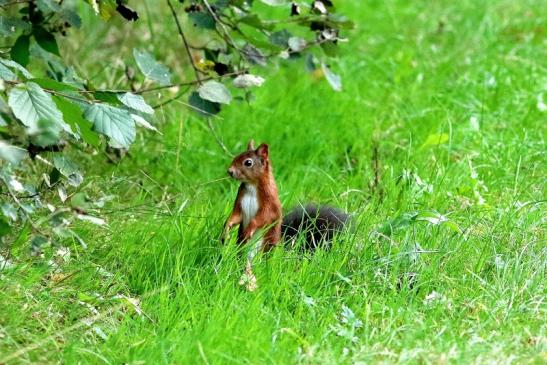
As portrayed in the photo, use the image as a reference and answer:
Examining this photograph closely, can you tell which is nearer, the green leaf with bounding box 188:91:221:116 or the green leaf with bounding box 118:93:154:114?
the green leaf with bounding box 118:93:154:114

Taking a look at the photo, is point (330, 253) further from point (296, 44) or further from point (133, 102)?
point (296, 44)

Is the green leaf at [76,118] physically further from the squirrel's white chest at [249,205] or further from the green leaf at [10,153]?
the squirrel's white chest at [249,205]

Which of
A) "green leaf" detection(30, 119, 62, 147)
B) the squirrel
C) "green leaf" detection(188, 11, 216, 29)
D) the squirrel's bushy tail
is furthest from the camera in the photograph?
"green leaf" detection(188, 11, 216, 29)

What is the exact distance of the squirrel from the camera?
173 inches

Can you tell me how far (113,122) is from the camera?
3.77 meters

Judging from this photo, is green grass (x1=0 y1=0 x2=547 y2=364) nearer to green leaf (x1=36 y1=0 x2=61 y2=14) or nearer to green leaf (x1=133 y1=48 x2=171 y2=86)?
green leaf (x1=133 y1=48 x2=171 y2=86)

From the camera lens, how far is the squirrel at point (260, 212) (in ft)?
14.4

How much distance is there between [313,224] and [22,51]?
1.33 meters

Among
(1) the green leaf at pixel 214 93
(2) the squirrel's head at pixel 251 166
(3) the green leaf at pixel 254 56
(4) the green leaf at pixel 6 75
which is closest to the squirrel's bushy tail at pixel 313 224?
(2) the squirrel's head at pixel 251 166

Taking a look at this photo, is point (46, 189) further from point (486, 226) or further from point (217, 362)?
point (486, 226)

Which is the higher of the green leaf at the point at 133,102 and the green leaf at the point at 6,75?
the green leaf at the point at 6,75

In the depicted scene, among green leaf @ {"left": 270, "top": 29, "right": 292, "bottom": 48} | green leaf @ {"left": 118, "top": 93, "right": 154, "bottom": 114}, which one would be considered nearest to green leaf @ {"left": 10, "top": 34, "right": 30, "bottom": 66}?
green leaf @ {"left": 118, "top": 93, "right": 154, "bottom": 114}

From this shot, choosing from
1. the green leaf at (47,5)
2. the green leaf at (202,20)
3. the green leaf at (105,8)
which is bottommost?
the green leaf at (202,20)

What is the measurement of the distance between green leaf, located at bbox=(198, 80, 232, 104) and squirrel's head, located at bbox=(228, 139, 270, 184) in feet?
0.81
